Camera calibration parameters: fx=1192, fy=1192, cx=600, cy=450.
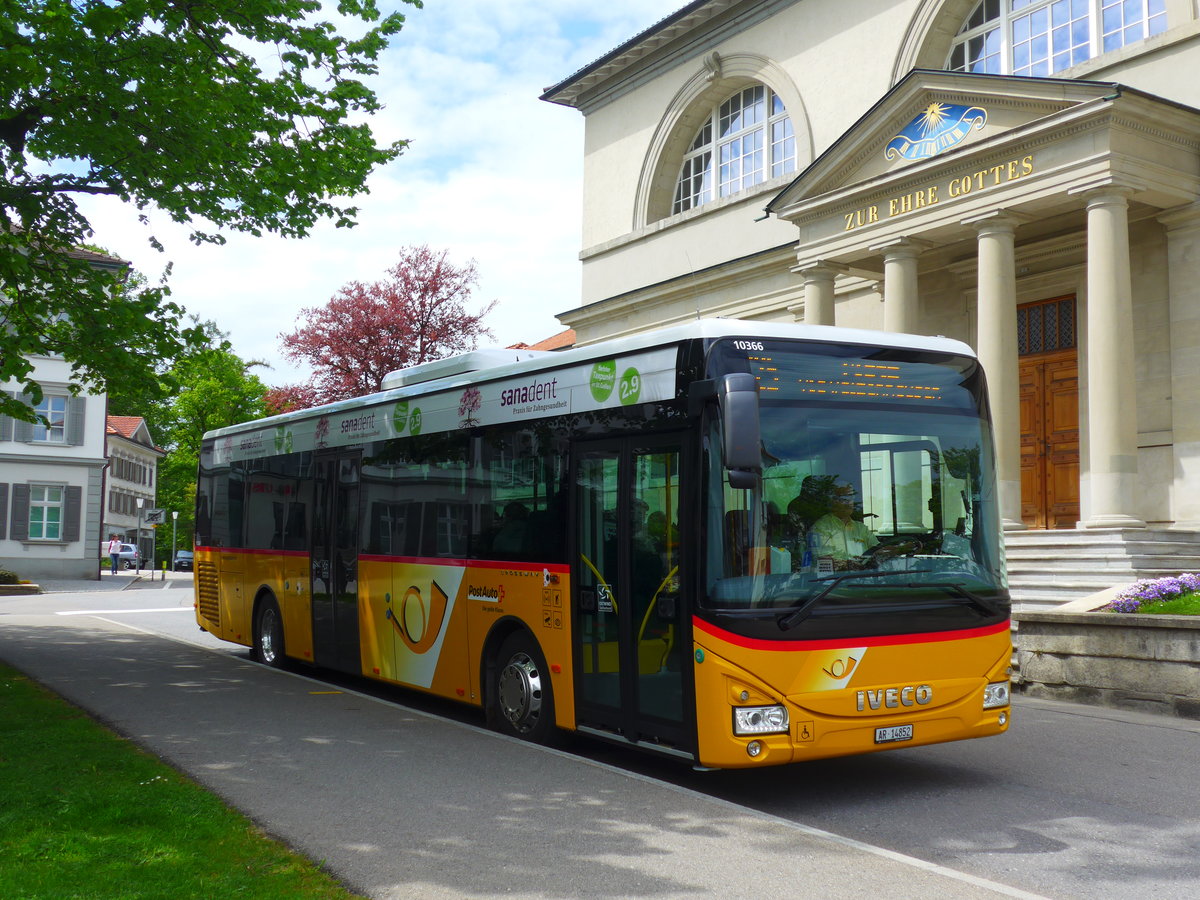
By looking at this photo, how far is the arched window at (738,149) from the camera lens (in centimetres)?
2558

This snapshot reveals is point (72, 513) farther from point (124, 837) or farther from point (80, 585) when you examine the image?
point (124, 837)

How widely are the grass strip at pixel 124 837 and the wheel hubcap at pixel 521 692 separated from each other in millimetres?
2618

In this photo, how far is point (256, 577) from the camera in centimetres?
1485

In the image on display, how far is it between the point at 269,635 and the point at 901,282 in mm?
11083

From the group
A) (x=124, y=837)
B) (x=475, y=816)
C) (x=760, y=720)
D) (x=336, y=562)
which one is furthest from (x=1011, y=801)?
(x=336, y=562)

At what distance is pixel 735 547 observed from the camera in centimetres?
698

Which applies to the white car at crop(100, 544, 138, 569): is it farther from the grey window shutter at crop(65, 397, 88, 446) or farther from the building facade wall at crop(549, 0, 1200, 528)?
the building facade wall at crop(549, 0, 1200, 528)

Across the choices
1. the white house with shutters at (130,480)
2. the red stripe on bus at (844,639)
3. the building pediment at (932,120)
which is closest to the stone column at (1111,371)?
the building pediment at (932,120)

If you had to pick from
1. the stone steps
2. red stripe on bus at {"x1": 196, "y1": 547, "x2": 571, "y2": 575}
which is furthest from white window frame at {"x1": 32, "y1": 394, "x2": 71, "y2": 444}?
the stone steps

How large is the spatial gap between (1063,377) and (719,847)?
15369mm

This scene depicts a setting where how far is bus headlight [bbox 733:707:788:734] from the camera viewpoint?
6.87 meters

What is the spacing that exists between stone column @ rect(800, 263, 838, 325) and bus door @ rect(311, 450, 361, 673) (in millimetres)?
10547

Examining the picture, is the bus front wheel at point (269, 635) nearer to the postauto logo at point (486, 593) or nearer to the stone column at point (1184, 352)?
the postauto logo at point (486, 593)

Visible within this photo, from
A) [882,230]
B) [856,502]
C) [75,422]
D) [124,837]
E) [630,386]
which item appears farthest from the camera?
[75,422]
